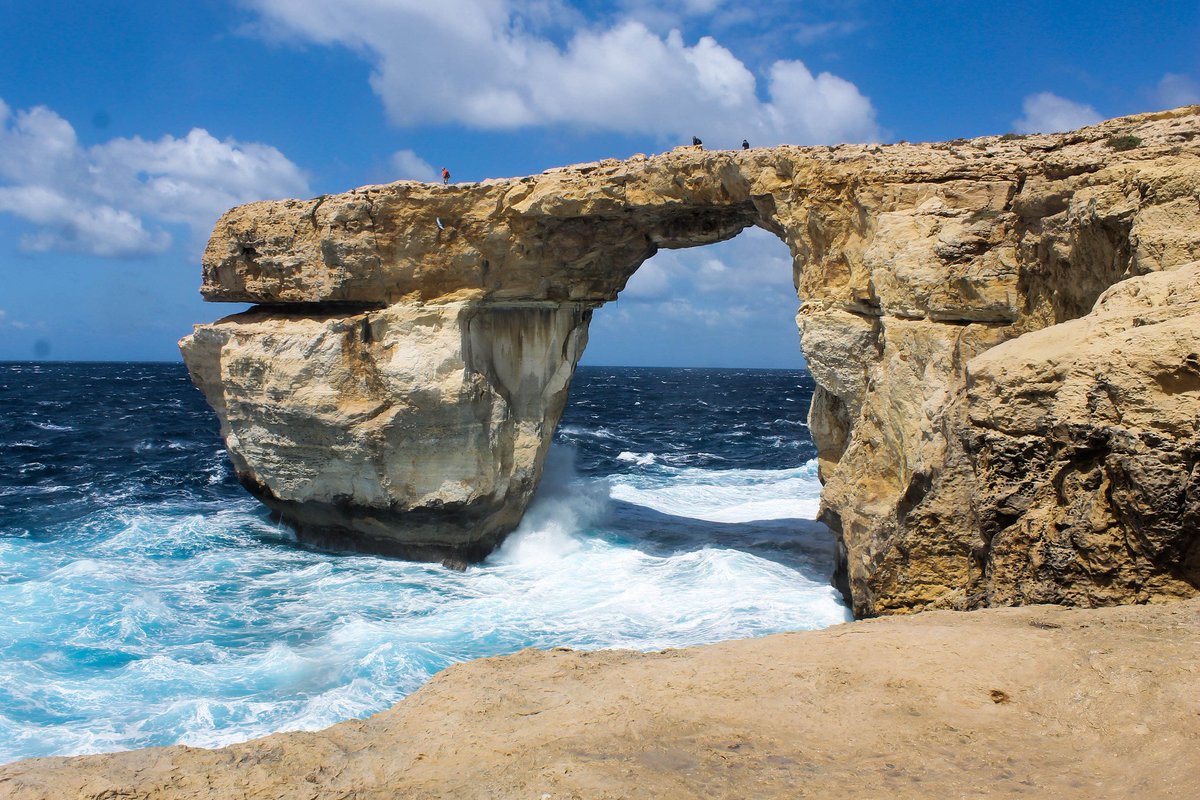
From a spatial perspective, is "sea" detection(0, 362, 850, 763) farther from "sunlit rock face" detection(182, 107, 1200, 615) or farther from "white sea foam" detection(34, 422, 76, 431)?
"white sea foam" detection(34, 422, 76, 431)

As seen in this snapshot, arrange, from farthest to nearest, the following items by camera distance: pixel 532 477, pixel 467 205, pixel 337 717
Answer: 1. pixel 532 477
2. pixel 467 205
3. pixel 337 717

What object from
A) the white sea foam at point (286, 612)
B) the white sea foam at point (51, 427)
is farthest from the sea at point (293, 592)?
the white sea foam at point (51, 427)

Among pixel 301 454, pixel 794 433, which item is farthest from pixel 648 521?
pixel 794 433

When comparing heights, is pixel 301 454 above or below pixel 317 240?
below

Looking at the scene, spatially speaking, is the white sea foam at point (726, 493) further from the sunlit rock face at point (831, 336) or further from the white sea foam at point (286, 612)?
the sunlit rock face at point (831, 336)

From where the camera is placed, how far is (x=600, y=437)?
116ft

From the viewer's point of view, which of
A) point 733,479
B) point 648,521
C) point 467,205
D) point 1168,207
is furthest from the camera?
point 733,479

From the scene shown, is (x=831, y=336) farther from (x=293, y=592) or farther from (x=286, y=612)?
(x=293, y=592)

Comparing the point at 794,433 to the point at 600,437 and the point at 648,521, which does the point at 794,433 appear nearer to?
the point at 600,437

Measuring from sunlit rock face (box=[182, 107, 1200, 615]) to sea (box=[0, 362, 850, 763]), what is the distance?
164 cm

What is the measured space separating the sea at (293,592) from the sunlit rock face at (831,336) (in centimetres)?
164

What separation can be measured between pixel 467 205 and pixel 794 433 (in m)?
26.7

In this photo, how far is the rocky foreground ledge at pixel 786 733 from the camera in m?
3.80

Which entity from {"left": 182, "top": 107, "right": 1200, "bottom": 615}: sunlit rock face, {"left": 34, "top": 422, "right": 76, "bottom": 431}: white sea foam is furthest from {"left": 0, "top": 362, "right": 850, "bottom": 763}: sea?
{"left": 34, "top": 422, "right": 76, "bottom": 431}: white sea foam
